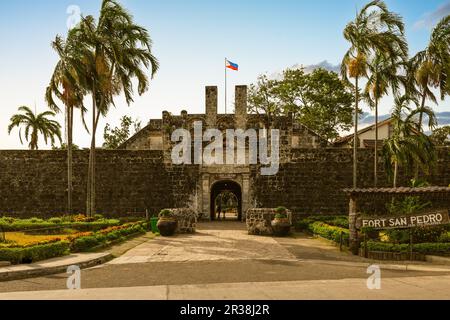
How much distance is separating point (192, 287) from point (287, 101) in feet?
112

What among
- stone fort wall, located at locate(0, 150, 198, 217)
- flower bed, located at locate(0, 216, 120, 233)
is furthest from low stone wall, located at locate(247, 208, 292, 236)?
flower bed, located at locate(0, 216, 120, 233)

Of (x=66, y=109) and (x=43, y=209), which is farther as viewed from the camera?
(x=43, y=209)

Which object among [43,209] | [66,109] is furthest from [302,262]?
[43,209]

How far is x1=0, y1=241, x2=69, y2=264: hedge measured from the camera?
12016 millimetres

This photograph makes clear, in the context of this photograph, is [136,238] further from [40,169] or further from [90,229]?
[40,169]

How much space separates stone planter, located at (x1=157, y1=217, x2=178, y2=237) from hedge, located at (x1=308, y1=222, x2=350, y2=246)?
6084 millimetres

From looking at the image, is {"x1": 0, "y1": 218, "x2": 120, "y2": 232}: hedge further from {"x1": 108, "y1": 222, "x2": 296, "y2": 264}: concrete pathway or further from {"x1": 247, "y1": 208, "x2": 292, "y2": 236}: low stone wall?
{"x1": 247, "y1": 208, "x2": 292, "y2": 236}: low stone wall

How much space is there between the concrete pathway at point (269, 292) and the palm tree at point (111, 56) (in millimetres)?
14028

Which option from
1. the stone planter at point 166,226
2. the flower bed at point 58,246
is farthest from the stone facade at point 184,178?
the flower bed at point 58,246

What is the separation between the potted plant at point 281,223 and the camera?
19.9m

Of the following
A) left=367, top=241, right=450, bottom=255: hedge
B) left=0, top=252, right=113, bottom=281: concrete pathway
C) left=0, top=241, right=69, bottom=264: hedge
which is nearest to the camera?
left=0, top=252, right=113, bottom=281: concrete pathway

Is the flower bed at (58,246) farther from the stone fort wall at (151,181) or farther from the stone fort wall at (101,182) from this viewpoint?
the stone fort wall at (151,181)
